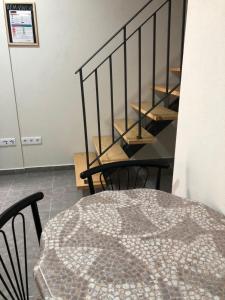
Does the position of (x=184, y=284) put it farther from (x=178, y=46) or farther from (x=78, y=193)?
(x=178, y=46)

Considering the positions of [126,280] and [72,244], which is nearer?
[126,280]

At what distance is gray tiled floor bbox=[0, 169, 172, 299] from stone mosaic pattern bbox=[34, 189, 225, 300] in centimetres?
124

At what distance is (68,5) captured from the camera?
9.10 feet

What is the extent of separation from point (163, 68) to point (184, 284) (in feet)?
9.31

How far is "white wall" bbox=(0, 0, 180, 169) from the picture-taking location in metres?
2.81

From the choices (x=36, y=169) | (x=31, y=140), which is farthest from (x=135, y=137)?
(x=36, y=169)

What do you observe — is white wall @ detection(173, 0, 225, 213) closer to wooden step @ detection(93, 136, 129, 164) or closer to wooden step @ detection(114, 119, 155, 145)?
wooden step @ detection(114, 119, 155, 145)

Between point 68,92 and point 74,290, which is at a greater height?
point 68,92

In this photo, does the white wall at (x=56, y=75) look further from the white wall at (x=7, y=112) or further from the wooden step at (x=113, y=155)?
the wooden step at (x=113, y=155)

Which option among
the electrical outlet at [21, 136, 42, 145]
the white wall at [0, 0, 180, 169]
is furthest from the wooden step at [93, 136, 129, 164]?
the electrical outlet at [21, 136, 42, 145]

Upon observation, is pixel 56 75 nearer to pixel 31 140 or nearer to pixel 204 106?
pixel 31 140

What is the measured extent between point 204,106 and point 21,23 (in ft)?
7.94

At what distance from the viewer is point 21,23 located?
274 cm

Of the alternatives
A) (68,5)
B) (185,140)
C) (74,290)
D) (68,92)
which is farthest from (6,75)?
(74,290)
